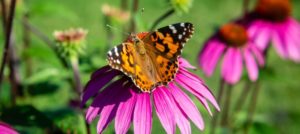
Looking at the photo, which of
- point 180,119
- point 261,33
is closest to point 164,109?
point 180,119

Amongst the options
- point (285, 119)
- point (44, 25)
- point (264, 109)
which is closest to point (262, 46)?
point (285, 119)

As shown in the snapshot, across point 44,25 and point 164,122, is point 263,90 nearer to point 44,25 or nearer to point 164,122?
point 44,25

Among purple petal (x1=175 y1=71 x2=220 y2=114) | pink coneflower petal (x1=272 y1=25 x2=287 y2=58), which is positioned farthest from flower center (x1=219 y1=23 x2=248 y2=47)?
purple petal (x1=175 y1=71 x2=220 y2=114)

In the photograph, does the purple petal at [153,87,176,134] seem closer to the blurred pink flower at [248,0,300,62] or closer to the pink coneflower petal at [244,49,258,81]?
the pink coneflower petal at [244,49,258,81]

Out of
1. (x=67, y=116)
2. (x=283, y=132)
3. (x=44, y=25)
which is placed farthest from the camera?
(x=44, y=25)

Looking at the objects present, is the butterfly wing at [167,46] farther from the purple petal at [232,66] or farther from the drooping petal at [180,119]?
the purple petal at [232,66]

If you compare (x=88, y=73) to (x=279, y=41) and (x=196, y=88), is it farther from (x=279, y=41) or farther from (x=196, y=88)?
(x=279, y=41)

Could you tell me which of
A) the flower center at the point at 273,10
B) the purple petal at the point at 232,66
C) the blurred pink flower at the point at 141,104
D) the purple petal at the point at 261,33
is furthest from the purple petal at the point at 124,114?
the flower center at the point at 273,10
